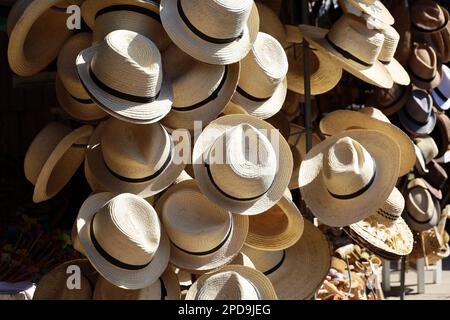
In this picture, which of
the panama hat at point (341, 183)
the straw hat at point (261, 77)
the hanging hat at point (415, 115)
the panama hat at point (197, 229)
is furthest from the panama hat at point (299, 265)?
the hanging hat at point (415, 115)

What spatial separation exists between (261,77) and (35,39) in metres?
0.76

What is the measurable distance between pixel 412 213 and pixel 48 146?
2368mm

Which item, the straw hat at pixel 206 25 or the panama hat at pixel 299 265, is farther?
the panama hat at pixel 299 265

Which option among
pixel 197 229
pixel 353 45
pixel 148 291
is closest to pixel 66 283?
pixel 148 291

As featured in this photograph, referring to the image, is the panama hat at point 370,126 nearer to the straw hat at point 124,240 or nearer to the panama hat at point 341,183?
the panama hat at point 341,183

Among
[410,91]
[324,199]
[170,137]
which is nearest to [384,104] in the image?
[410,91]

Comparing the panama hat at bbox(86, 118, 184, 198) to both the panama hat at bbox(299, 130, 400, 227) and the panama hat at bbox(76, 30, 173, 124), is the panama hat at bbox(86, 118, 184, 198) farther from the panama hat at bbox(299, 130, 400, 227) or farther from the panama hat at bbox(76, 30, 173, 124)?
the panama hat at bbox(299, 130, 400, 227)

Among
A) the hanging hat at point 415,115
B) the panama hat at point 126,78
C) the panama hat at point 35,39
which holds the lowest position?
the hanging hat at point 415,115

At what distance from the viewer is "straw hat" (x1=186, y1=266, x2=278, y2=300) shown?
2.40 m

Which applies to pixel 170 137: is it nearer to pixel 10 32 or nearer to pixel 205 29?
pixel 205 29

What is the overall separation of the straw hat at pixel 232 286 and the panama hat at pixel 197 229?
51 mm

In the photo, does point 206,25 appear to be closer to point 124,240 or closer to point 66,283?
point 124,240

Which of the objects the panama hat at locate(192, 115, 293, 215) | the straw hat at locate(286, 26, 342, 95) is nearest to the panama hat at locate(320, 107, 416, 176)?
the straw hat at locate(286, 26, 342, 95)

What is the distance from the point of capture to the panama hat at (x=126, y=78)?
90.4 inches
